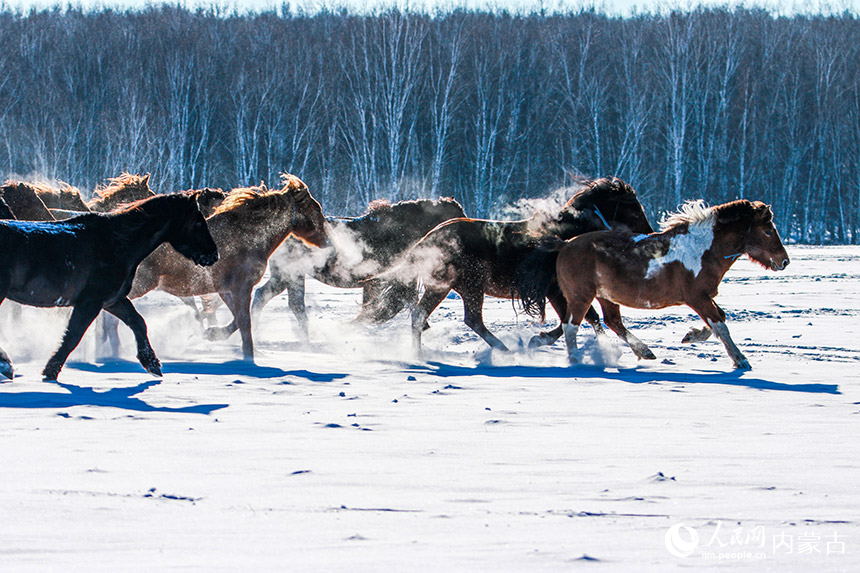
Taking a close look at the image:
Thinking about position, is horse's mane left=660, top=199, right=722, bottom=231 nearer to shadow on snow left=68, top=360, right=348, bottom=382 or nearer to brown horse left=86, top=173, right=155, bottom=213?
shadow on snow left=68, top=360, right=348, bottom=382

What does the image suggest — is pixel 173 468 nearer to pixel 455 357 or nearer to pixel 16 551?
pixel 16 551

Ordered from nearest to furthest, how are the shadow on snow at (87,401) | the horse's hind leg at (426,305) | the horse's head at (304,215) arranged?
the shadow on snow at (87,401) < the horse's hind leg at (426,305) < the horse's head at (304,215)

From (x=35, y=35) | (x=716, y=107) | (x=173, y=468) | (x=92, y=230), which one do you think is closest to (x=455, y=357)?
(x=92, y=230)

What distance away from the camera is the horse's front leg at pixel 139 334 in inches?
303

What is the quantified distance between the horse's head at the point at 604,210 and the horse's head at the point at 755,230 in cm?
127

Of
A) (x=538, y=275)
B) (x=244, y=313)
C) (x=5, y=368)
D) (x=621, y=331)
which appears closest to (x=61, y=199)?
(x=244, y=313)

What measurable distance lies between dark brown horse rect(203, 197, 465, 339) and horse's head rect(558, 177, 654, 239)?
1992 millimetres

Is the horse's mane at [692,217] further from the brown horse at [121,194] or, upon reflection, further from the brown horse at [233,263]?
the brown horse at [121,194]

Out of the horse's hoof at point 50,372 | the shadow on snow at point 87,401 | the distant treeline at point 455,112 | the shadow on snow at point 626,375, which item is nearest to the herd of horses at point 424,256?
the horse's hoof at point 50,372

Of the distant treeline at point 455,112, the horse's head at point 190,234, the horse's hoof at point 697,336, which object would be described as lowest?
the horse's hoof at point 697,336

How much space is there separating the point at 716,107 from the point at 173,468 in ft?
158

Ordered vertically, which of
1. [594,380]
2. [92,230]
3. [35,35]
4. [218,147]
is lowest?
[594,380]

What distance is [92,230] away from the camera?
759 centimetres

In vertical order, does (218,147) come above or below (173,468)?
above
